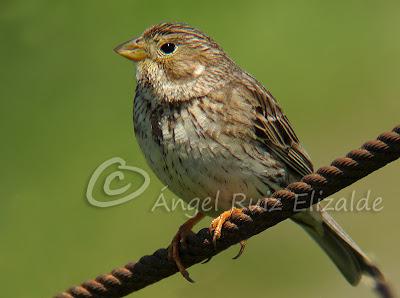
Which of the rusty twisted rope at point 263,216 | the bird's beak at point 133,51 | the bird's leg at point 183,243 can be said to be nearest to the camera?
the rusty twisted rope at point 263,216

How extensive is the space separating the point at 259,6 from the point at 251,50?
69cm

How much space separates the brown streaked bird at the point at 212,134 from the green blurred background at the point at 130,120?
5.03 ft

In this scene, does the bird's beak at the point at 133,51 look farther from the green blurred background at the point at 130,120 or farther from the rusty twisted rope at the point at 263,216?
the green blurred background at the point at 130,120

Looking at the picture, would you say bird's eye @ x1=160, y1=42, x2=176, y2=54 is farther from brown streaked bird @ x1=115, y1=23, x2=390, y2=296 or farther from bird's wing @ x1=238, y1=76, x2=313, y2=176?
bird's wing @ x1=238, y1=76, x2=313, y2=176

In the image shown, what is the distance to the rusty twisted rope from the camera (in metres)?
4.17

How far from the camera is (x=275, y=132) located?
19.5 ft

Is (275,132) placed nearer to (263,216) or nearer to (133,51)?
(133,51)

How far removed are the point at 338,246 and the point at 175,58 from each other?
1.29 meters

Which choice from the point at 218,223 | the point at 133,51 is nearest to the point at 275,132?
the point at 133,51

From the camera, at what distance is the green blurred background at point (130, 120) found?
8523 millimetres

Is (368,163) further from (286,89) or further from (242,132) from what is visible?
(286,89)

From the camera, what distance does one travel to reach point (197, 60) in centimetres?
607

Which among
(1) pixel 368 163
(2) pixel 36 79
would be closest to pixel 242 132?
(1) pixel 368 163

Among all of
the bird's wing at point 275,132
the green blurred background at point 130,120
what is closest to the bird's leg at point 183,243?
the bird's wing at point 275,132
